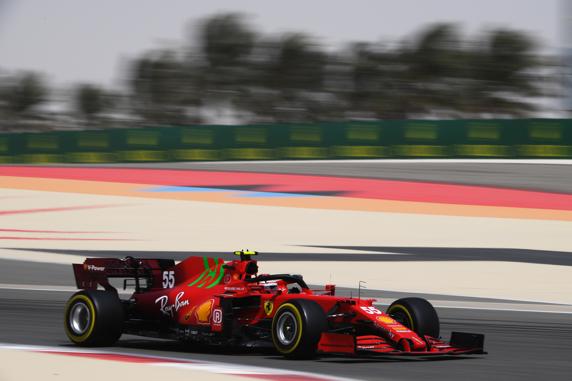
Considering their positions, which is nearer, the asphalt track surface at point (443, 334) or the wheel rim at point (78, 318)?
the asphalt track surface at point (443, 334)

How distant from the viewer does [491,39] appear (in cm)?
6756

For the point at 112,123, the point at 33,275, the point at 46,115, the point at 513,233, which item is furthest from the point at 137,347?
the point at 112,123

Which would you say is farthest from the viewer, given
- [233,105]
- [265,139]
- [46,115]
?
[233,105]

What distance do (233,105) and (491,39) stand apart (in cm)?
1586

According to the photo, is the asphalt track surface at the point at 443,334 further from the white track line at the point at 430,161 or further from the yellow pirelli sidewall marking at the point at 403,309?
the white track line at the point at 430,161

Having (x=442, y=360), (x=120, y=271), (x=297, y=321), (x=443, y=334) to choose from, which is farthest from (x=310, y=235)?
(x=297, y=321)

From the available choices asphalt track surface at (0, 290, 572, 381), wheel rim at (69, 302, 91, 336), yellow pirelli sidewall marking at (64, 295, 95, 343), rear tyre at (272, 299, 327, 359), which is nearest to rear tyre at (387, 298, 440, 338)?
asphalt track surface at (0, 290, 572, 381)

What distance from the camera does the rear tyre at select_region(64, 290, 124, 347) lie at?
377 inches

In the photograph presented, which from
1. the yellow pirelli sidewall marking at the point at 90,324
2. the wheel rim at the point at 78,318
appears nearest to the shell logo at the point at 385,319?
the yellow pirelli sidewall marking at the point at 90,324

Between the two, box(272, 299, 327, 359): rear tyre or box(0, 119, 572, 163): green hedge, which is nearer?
box(272, 299, 327, 359): rear tyre

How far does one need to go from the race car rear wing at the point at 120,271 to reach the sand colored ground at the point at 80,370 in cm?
121

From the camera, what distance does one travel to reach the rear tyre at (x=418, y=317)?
9.15 meters

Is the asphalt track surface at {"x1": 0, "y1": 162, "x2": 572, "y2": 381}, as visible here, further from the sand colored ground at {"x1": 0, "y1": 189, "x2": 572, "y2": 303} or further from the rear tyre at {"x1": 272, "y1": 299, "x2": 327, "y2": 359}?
the sand colored ground at {"x1": 0, "y1": 189, "x2": 572, "y2": 303}

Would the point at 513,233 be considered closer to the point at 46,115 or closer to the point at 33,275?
the point at 33,275
